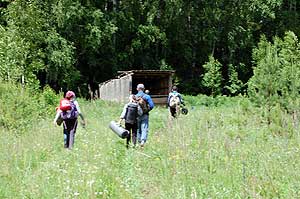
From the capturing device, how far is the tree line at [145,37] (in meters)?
28.8

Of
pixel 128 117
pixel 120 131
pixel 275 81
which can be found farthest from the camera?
pixel 275 81

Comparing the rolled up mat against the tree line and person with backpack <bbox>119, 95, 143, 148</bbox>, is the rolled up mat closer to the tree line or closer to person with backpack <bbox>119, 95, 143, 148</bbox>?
person with backpack <bbox>119, 95, 143, 148</bbox>

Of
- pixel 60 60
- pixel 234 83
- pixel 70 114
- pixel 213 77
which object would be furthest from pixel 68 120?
pixel 234 83

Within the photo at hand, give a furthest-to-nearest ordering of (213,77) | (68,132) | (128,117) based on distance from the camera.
→ (213,77) → (128,117) → (68,132)

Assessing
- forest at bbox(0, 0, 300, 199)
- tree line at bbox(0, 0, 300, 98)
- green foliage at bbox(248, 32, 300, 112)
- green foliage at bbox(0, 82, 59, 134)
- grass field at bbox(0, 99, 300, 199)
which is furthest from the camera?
tree line at bbox(0, 0, 300, 98)

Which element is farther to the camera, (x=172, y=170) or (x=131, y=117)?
(x=131, y=117)

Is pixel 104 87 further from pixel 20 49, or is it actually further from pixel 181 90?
pixel 20 49

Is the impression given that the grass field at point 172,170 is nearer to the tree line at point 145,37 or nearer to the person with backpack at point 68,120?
the person with backpack at point 68,120

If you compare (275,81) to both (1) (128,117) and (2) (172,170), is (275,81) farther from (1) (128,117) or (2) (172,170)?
(2) (172,170)

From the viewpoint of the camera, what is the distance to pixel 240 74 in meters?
43.0

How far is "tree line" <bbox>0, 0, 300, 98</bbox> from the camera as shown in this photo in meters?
28.8

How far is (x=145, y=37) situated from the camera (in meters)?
37.8

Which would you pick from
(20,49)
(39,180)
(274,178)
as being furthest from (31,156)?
(20,49)

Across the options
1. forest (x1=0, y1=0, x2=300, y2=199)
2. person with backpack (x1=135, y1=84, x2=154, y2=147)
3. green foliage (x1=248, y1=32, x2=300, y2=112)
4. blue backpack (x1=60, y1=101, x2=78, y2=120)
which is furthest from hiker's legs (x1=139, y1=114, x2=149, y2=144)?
green foliage (x1=248, y1=32, x2=300, y2=112)
